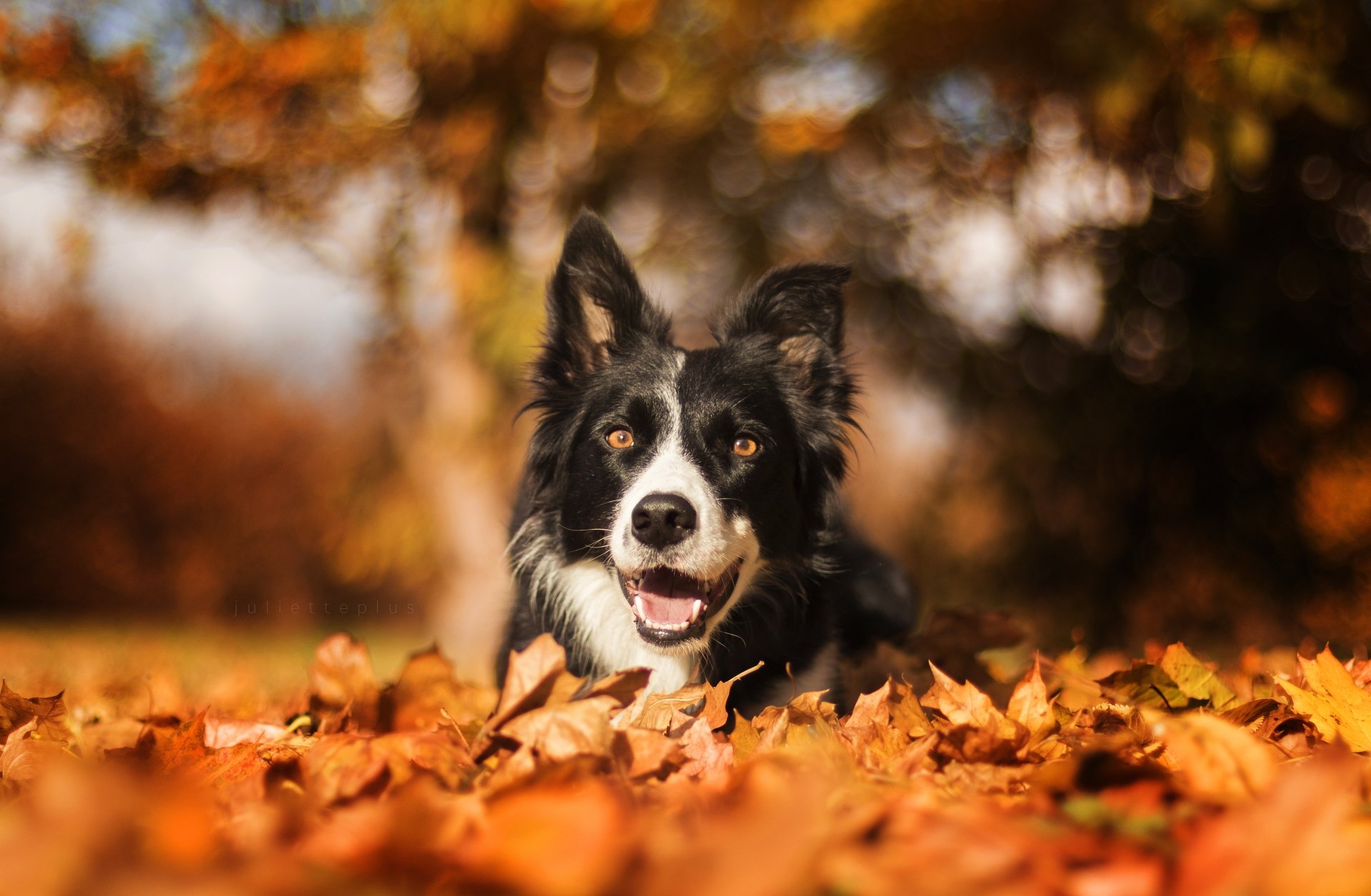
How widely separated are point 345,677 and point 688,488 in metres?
1.03

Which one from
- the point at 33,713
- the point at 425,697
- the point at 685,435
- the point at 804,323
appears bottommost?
the point at 425,697

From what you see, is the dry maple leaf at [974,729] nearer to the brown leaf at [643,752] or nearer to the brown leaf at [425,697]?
the brown leaf at [643,752]

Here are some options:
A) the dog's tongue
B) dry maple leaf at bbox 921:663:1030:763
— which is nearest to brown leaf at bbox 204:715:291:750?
the dog's tongue

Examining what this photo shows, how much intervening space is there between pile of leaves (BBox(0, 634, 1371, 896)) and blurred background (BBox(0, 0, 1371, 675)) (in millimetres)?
3994

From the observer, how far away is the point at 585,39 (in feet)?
26.3

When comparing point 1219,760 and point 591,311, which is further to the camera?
point 591,311

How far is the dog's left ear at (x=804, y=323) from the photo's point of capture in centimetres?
316

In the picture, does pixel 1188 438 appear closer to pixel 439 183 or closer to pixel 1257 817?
pixel 439 183

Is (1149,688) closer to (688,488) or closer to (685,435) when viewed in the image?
(688,488)

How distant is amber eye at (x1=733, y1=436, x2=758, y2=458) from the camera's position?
2.92m

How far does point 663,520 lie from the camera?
8.32 feet

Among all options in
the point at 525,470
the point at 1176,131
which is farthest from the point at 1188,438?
the point at 525,470

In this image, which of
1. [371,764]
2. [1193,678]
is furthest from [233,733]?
[1193,678]

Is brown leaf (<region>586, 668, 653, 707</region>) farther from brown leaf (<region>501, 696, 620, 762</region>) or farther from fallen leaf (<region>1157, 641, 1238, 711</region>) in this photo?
fallen leaf (<region>1157, 641, 1238, 711</region>)
